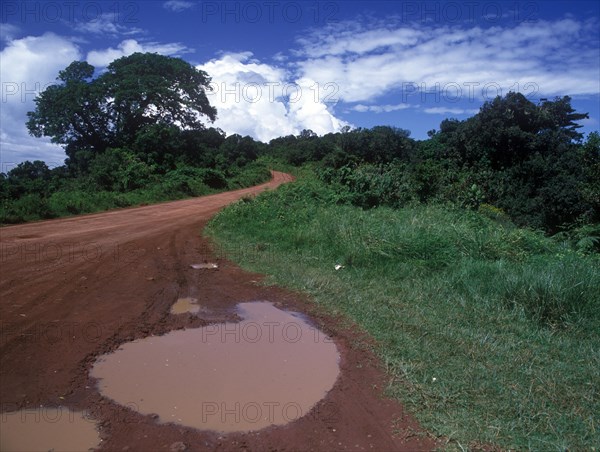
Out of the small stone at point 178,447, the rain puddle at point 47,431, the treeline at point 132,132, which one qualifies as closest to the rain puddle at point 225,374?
the small stone at point 178,447

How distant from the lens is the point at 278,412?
3.86 m

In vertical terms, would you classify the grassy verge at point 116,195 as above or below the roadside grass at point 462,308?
above

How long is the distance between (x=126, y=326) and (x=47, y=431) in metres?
1.98

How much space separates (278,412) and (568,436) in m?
2.29

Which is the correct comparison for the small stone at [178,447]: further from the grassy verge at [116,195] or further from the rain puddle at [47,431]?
the grassy verge at [116,195]

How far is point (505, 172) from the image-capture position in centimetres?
2139

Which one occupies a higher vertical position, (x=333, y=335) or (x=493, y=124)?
→ (x=493, y=124)

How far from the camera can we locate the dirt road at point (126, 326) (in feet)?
11.4

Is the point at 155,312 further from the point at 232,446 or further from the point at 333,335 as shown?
the point at 232,446

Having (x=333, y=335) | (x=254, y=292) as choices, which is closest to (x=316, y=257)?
(x=254, y=292)

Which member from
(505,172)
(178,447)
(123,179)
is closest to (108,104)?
(123,179)

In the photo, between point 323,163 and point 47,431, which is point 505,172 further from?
point 47,431

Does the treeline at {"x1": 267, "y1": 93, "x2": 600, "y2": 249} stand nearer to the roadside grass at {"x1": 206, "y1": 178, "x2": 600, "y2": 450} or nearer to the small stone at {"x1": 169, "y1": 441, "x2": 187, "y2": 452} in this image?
the roadside grass at {"x1": 206, "y1": 178, "x2": 600, "y2": 450}

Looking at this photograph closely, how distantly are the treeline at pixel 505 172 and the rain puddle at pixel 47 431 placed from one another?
11208 mm
